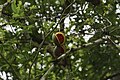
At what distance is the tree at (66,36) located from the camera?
15.1 feet

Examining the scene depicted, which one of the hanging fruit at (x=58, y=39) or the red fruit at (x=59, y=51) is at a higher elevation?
the hanging fruit at (x=58, y=39)

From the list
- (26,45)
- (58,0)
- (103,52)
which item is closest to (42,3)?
(58,0)

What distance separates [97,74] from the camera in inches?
276

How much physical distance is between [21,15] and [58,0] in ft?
8.16

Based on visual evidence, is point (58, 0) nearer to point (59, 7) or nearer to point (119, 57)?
point (59, 7)

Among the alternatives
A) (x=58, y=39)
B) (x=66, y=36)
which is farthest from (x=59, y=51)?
(x=66, y=36)

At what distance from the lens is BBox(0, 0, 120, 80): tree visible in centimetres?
460

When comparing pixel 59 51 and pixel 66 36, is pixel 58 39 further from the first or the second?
pixel 66 36

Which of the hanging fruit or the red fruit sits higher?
the hanging fruit

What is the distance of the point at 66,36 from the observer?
5645mm

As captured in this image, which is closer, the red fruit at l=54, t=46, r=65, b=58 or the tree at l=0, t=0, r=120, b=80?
the red fruit at l=54, t=46, r=65, b=58

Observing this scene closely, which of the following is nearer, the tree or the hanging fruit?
the hanging fruit

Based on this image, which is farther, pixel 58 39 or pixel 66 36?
pixel 66 36

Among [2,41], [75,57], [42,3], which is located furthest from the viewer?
[75,57]
